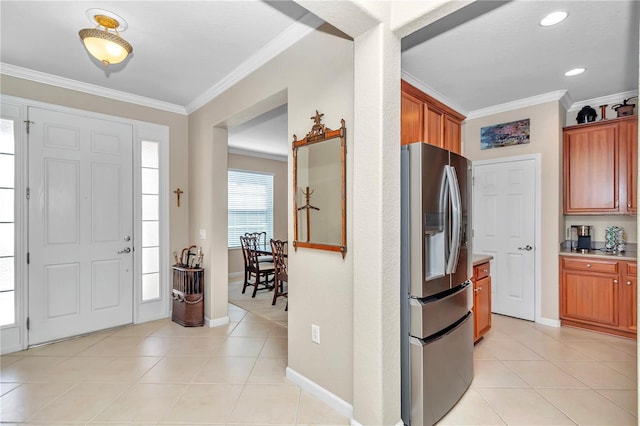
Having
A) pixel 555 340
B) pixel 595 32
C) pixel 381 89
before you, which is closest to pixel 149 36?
pixel 381 89

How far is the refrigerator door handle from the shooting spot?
2.07 meters

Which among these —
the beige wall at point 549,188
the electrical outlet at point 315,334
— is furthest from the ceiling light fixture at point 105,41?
the beige wall at point 549,188

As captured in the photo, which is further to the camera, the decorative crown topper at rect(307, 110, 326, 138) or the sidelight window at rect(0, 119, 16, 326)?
the sidelight window at rect(0, 119, 16, 326)

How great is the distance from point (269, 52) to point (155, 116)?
204 cm

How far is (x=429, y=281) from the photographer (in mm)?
1938

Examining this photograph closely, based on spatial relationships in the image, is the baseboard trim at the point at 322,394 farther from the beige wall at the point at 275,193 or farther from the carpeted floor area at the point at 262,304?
the beige wall at the point at 275,193

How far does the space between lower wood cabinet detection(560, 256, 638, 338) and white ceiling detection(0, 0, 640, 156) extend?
6.25ft

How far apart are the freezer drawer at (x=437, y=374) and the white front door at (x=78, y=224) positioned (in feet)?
11.1

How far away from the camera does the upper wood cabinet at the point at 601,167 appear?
3.39m

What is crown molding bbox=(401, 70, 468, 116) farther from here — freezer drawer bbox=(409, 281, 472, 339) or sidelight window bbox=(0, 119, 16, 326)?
sidelight window bbox=(0, 119, 16, 326)

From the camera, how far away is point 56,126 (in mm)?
3285

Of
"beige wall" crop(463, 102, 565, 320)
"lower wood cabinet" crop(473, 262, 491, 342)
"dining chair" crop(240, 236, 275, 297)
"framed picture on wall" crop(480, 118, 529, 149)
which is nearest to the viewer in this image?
"lower wood cabinet" crop(473, 262, 491, 342)

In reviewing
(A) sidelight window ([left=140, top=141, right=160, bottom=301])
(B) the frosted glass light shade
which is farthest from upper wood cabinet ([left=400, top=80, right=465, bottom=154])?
(A) sidelight window ([left=140, top=141, right=160, bottom=301])

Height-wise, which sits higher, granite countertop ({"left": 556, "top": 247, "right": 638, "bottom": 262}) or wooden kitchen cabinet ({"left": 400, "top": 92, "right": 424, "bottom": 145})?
wooden kitchen cabinet ({"left": 400, "top": 92, "right": 424, "bottom": 145})
